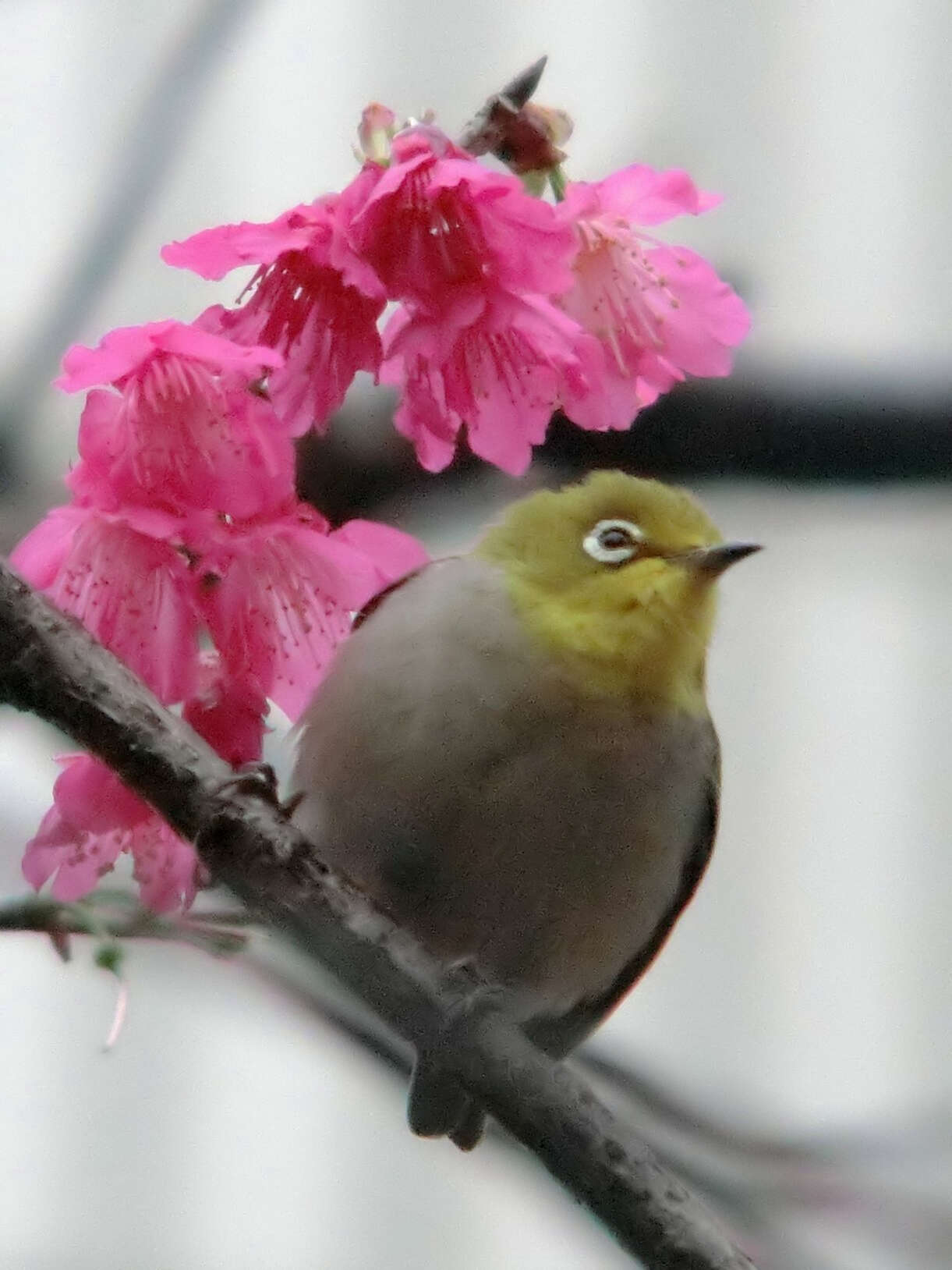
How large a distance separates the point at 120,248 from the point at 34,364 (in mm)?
97

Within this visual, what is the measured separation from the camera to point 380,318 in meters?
0.47

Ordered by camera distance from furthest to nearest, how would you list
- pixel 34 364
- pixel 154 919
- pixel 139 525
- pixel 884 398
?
pixel 884 398
pixel 34 364
pixel 154 919
pixel 139 525

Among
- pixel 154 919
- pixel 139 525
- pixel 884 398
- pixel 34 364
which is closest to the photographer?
pixel 139 525

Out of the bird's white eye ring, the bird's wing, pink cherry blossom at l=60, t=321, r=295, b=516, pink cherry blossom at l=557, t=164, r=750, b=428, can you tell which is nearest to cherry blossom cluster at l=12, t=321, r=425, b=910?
pink cherry blossom at l=60, t=321, r=295, b=516

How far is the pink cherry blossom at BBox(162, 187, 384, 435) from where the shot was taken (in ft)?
1.45

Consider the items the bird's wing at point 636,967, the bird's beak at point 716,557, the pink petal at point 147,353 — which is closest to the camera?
the pink petal at point 147,353

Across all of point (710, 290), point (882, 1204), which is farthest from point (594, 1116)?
point (882, 1204)

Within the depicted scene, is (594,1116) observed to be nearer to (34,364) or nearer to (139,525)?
(139,525)

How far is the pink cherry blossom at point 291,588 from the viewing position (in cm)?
45

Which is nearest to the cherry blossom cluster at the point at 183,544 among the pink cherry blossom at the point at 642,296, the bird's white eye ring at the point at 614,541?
the pink cherry blossom at the point at 642,296

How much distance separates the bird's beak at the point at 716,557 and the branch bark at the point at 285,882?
0.79ft

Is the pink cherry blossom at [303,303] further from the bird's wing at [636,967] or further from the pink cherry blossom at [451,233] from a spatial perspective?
the bird's wing at [636,967]

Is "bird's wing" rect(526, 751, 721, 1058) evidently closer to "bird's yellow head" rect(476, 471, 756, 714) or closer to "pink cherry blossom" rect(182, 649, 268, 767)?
"bird's yellow head" rect(476, 471, 756, 714)

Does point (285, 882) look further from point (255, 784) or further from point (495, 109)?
point (495, 109)
